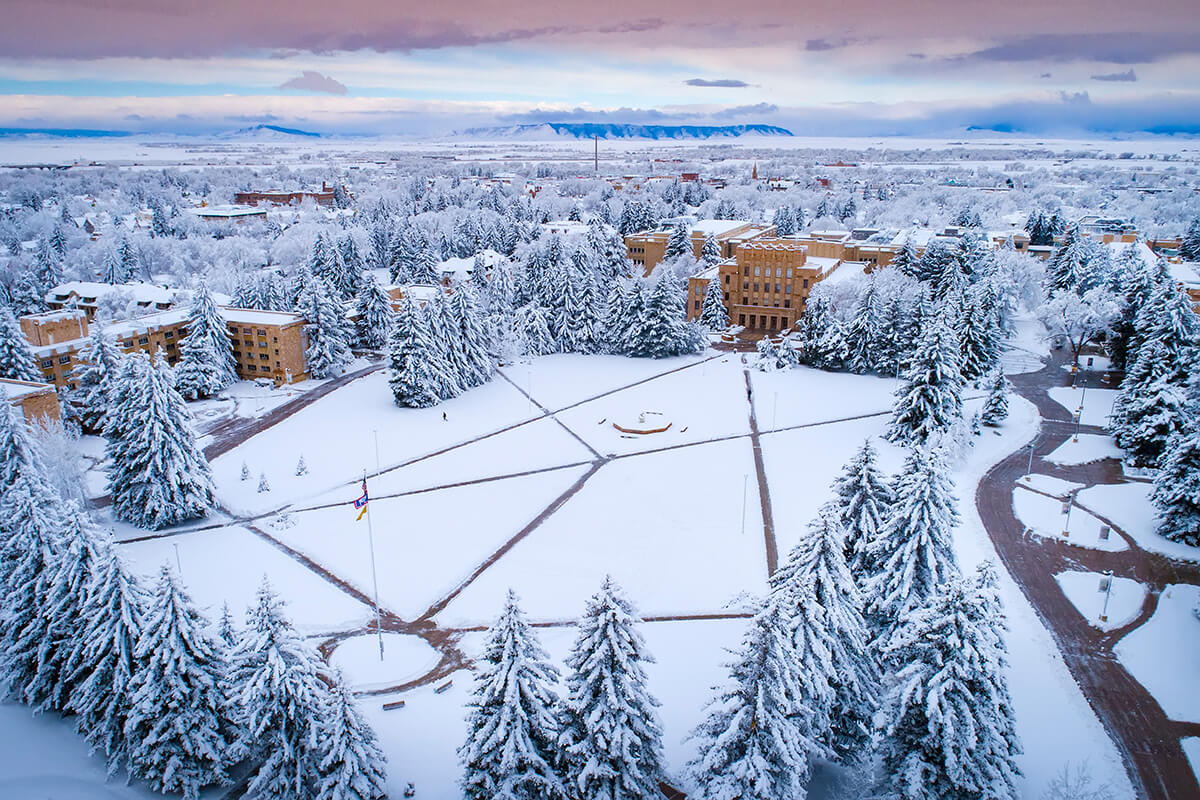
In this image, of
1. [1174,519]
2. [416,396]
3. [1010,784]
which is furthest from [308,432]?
[1174,519]

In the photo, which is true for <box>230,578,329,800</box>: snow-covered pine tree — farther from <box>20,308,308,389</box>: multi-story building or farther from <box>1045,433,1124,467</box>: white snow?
<box>20,308,308,389</box>: multi-story building

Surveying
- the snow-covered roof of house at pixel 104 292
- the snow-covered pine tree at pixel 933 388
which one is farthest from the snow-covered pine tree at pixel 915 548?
the snow-covered roof of house at pixel 104 292

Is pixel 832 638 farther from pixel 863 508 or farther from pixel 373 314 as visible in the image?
pixel 373 314

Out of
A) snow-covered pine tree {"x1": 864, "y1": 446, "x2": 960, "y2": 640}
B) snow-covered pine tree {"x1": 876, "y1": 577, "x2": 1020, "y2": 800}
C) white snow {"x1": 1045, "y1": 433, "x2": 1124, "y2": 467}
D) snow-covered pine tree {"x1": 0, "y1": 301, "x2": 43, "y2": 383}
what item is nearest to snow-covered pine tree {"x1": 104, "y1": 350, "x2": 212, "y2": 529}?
snow-covered pine tree {"x1": 0, "y1": 301, "x2": 43, "y2": 383}

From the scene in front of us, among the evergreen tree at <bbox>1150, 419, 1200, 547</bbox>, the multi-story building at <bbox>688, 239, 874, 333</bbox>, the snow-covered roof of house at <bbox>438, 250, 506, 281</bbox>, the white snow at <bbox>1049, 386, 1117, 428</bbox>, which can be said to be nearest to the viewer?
the evergreen tree at <bbox>1150, 419, 1200, 547</bbox>

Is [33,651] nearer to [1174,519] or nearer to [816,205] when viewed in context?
[1174,519]

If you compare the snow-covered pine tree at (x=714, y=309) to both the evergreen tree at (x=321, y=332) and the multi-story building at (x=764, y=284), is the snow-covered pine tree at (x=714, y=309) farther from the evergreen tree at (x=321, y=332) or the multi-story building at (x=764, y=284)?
the evergreen tree at (x=321, y=332)

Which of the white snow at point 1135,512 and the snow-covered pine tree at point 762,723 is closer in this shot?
the snow-covered pine tree at point 762,723
